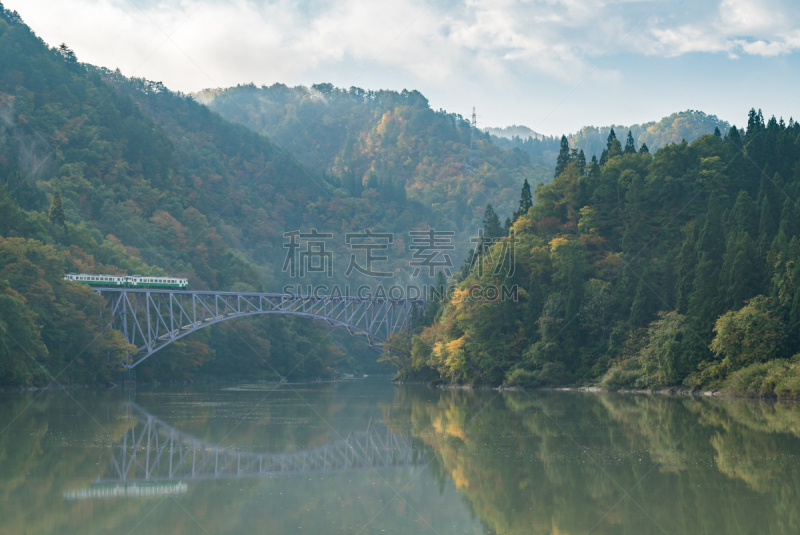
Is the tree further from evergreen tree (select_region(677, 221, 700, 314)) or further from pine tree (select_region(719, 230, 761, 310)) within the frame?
evergreen tree (select_region(677, 221, 700, 314))

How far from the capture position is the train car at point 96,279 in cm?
6162

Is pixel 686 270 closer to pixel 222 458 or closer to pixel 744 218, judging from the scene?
pixel 744 218

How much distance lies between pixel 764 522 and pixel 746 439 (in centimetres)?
978

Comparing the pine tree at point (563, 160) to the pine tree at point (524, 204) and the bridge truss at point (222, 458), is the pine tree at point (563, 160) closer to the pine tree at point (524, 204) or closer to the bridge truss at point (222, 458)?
the pine tree at point (524, 204)

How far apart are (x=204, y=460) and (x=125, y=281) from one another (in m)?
48.5

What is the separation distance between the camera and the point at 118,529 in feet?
41.0

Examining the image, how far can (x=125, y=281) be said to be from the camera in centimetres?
6531

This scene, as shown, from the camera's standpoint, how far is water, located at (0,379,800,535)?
42.9 ft

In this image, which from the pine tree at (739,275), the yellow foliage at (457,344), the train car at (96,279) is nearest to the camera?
the pine tree at (739,275)

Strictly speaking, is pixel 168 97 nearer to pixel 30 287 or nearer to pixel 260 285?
pixel 260 285

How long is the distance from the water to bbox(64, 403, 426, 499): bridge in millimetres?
56

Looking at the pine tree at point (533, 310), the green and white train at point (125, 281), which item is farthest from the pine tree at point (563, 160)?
the green and white train at point (125, 281)

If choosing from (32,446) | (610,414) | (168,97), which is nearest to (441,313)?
(610,414)

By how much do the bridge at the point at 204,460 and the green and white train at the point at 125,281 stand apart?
131ft
